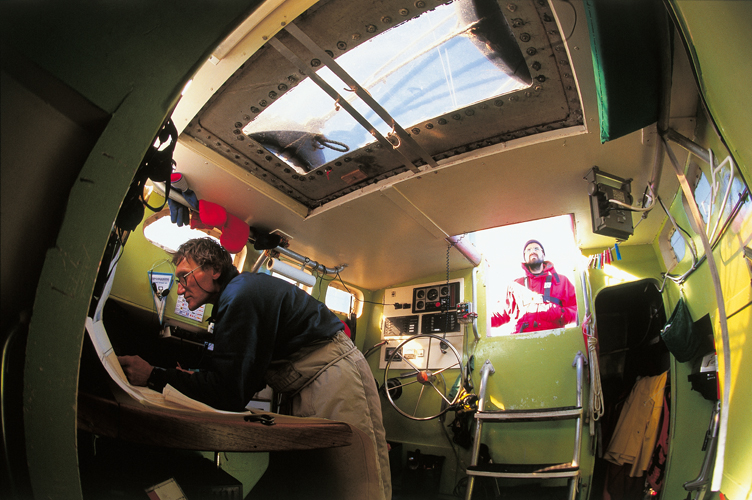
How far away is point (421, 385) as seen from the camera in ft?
13.3

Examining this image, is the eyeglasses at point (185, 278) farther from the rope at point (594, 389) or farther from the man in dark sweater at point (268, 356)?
the rope at point (594, 389)

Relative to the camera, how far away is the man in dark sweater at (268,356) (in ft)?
3.84

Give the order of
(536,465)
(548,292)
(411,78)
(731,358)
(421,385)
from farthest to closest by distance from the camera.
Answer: (421,385) → (548,292) → (536,465) → (411,78) → (731,358)

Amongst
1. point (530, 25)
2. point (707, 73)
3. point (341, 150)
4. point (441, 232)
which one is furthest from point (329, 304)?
point (707, 73)

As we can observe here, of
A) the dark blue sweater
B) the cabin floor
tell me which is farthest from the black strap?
the cabin floor

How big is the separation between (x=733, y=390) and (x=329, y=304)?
11.9 ft

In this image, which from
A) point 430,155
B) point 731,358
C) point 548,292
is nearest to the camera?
point 731,358

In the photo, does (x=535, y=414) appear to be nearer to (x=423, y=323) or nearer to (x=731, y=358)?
(x=731, y=358)

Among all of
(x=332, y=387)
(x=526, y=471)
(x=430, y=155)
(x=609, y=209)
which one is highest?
(x=430, y=155)

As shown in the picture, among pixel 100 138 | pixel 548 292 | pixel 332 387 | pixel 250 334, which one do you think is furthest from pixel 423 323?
pixel 100 138

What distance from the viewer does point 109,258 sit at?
79cm

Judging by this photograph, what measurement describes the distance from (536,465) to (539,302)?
5.22ft

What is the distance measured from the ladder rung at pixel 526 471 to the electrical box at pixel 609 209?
1636 mm

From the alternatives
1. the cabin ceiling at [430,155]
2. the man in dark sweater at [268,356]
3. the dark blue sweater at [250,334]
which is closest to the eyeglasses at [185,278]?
the man in dark sweater at [268,356]
